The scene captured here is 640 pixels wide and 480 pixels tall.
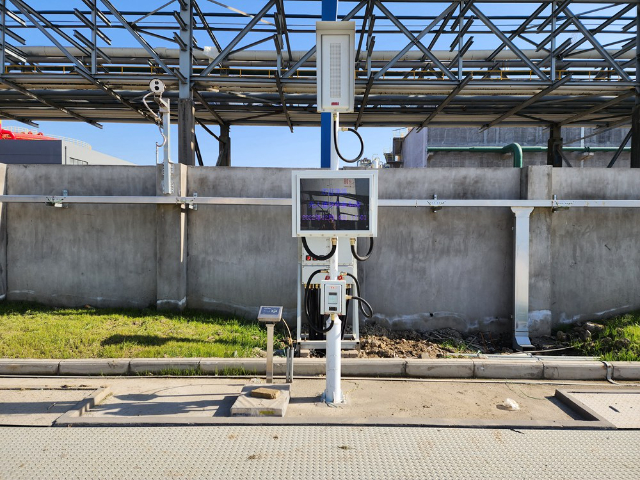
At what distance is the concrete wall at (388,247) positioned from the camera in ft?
26.5

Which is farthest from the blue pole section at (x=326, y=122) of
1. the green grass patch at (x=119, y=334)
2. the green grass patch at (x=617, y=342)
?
the green grass patch at (x=617, y=342)

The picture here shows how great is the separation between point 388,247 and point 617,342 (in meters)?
3.96

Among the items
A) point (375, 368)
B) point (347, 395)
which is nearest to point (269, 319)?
point (347, 395)

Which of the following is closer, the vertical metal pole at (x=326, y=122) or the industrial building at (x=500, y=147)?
the vertical metal pole at (x=326, y=122)

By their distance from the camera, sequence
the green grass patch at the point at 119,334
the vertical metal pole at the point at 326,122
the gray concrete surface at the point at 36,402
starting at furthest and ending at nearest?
the green grass patch at the point at 119,334
the vertical metal pole at the point at 326,122
the gray concrete surface at the point at 36,402

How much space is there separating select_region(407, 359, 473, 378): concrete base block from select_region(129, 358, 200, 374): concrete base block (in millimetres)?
2943

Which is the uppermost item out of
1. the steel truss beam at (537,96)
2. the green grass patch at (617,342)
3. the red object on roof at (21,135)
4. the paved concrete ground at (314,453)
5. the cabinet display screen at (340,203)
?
the red object on roof at (21,135)

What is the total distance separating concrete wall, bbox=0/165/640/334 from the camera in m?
8.06

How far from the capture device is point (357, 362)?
5879 mm

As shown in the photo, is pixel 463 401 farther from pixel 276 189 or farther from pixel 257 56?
pixel 257 56

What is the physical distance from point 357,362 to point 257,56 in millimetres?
12979

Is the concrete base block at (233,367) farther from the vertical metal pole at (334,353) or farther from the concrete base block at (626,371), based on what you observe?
the concrete base block at (626,371)

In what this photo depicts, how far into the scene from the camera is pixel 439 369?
584cm

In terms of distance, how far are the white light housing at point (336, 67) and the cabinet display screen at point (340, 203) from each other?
2.72 ft
